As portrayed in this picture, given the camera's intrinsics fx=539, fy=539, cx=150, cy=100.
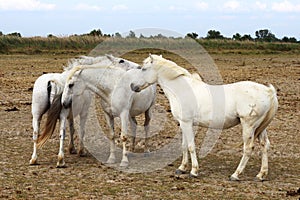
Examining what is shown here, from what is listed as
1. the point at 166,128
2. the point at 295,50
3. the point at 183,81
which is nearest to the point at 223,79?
the point at 166,128

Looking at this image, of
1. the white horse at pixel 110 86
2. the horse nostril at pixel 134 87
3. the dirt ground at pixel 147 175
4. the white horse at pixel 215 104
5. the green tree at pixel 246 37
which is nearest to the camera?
the dirt ground at pixel 147 175

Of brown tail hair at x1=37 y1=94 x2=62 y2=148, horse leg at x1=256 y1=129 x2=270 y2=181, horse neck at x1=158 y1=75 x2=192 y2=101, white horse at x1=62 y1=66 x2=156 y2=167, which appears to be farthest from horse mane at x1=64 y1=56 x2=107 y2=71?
horse leg at x1=256 y1=129 x2=270 y2=181

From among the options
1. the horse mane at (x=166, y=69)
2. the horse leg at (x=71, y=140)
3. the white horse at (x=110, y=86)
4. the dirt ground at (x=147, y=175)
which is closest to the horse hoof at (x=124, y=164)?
the white horse at (x=110, y=86)

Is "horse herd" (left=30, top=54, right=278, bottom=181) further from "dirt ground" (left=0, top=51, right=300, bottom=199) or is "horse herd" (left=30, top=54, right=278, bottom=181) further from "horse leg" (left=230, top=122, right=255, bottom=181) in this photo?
"dirt ground" (left=0, top=51, right=300, bottom=199)

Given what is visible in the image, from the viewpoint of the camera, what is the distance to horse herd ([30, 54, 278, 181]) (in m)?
8.22

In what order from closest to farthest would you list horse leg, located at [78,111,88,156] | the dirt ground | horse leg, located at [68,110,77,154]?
the dirt ground
horse leg, located at [78,111,88,156]
horse leg, located at [68,110,77,154]

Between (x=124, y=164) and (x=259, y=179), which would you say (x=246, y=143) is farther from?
(x=124, y=164)

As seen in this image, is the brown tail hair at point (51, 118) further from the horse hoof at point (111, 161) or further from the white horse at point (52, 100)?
the horse hoof at point (111, 161)

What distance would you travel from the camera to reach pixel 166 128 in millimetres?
12828

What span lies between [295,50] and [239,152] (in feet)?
124

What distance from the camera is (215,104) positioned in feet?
27.4

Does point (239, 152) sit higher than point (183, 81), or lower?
lower

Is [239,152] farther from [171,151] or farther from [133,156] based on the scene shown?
[133,156]

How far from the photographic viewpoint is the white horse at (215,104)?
26.7 ft
